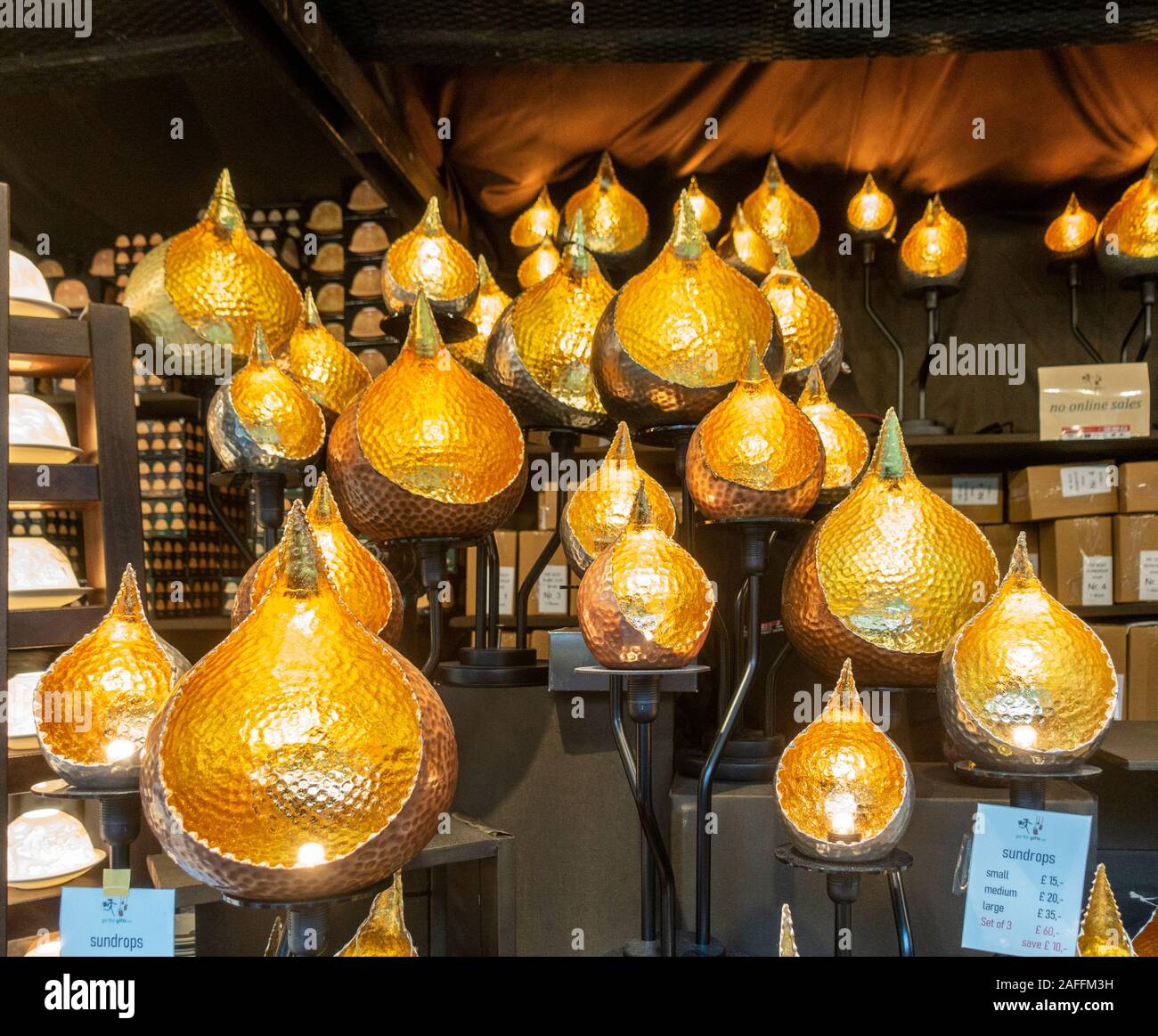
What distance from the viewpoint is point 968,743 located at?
0.75 meters

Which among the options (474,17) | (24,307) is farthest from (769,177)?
(24,307)

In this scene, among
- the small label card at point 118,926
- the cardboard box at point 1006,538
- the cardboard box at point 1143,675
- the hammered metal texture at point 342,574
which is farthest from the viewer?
the cardboard box at point 1006,538

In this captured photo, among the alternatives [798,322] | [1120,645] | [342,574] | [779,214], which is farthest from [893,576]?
[1120,645]

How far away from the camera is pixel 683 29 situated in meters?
1.56

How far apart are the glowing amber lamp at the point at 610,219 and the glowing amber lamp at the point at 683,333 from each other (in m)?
0.90

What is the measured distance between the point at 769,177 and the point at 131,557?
1631 millimetres

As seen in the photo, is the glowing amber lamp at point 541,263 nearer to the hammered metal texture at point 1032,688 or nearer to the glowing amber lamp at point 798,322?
the glowing amber lamp at point 798,322

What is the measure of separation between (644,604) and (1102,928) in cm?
43

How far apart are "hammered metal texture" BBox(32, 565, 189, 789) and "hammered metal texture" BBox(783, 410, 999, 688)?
0.59 meters

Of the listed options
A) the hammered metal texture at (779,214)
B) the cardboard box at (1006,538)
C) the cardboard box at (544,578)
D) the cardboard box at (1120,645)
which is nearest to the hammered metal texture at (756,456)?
the cardboard box at (544,578)

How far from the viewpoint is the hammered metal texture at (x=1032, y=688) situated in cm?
71

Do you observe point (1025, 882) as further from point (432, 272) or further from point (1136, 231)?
point (1136, 231)

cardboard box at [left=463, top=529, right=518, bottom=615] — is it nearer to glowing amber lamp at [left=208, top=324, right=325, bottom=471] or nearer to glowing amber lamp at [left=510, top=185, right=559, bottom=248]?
glowing amber lamp at [left=510, top=185, right=559, bottom=248]

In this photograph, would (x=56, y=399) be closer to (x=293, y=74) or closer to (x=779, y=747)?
(x=293, y=74)
